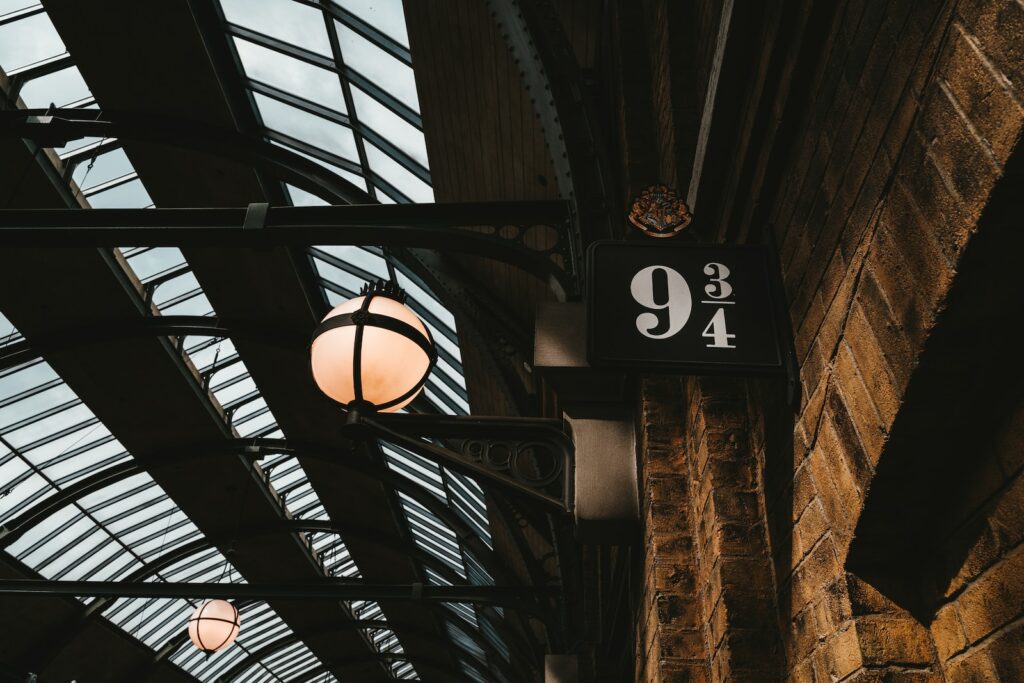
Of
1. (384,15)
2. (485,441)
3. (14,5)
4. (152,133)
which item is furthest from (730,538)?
(14,5)

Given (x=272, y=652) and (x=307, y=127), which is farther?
(x=272, y=652)

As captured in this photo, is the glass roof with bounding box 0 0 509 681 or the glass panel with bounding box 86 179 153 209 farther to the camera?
the glass panel with bounding box 86 179 153 209

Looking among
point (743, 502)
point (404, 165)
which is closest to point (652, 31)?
point (743, 502)

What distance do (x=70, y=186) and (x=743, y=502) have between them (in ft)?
32.3

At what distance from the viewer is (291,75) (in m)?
8.26

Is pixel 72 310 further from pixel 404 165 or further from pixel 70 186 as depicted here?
pixel 404 165

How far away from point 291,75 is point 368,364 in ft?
21.0

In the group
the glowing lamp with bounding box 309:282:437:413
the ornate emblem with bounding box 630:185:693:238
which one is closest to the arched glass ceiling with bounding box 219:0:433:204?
the glowing lamp with bounding box 309:282:437:413

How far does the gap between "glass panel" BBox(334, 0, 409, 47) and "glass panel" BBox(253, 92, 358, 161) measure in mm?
1769

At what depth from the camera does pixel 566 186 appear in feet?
10.9

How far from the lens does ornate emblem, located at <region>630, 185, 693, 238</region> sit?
2205mm

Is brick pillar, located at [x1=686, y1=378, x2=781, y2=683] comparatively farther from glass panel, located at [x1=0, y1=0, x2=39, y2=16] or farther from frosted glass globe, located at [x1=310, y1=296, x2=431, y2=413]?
glass panel, located at [x1=0, y1=0, x2=39, y2=16]

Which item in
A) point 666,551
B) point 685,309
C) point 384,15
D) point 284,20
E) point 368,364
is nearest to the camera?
point 685,309

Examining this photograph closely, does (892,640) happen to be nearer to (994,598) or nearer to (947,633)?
(947,633)
